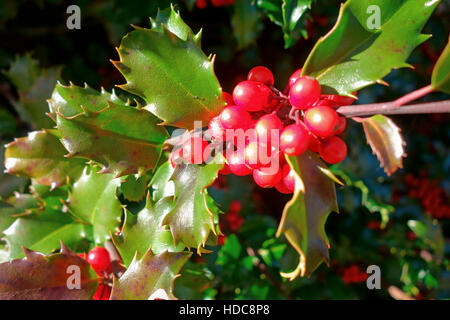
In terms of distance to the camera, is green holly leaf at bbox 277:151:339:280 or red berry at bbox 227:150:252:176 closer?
green holly leaf at bbox 277:151:339:280

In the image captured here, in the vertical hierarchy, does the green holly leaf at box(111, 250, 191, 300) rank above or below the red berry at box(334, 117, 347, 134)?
below

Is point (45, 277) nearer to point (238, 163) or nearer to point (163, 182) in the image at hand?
point (163, 182)

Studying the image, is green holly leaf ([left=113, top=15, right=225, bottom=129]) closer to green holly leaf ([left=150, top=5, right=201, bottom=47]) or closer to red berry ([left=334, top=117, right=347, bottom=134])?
green holly leaf ([left=150, top=5, right=201, bottom=47])

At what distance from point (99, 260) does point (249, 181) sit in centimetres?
118

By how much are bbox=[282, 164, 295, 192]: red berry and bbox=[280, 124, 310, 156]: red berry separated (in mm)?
49

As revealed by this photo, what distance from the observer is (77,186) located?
3.62 feet

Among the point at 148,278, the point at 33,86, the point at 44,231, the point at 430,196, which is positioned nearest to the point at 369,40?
the point at 148,278

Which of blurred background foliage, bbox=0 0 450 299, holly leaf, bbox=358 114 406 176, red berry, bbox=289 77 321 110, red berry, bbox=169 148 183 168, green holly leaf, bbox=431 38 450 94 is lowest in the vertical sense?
blurred background foliage, bbox=0 0 450 299

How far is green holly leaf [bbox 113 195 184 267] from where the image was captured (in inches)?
37.7

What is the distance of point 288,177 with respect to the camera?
705 millimetres

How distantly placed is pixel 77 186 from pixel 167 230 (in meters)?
0.34

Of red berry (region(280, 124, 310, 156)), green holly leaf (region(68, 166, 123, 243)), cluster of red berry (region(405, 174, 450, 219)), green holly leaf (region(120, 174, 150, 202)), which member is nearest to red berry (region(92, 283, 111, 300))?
green holly leaf (region(68, 166, 123, 243))

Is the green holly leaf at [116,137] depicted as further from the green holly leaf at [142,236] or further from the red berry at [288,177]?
the red berry at [288,177]
